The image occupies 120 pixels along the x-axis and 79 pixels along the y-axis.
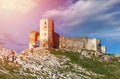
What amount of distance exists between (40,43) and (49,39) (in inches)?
148

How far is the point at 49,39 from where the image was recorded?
128250 millimetres

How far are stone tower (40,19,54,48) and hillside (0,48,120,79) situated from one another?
5.51 m

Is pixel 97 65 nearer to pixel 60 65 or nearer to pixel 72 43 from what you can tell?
pixel 60 65

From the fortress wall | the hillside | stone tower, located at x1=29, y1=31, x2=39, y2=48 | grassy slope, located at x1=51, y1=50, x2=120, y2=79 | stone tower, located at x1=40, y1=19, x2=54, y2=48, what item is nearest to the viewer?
the hillside

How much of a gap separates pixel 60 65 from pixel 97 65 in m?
16.3

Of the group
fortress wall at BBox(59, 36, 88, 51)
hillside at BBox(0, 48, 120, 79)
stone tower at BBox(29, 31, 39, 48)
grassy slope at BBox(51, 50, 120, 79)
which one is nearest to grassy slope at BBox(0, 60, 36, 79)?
hillside at BBox(0, 48, 120, 79)

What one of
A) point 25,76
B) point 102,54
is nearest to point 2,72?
point 25,76

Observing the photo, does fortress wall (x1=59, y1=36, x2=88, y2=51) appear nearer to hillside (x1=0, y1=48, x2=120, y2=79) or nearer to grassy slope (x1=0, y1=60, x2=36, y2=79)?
hillside (x1=0, y1=48, x2=120, y2=79)

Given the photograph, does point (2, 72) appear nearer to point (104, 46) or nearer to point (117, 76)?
point (117, 76)

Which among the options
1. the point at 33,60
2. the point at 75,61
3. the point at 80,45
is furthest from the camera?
the point at 80,45

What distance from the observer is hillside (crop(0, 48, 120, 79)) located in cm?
9747

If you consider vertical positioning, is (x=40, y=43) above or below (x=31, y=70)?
above

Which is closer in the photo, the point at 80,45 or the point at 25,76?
the point at 25,76

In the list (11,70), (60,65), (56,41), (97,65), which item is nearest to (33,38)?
(56,41)
